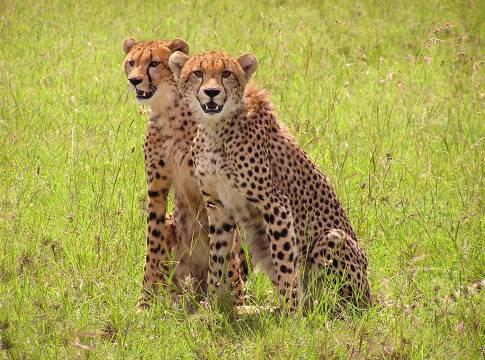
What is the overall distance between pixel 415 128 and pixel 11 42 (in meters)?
3.09

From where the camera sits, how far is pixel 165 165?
4617 mm

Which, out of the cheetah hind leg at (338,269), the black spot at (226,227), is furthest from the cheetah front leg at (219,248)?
the cheetah hind leg at (338,269)

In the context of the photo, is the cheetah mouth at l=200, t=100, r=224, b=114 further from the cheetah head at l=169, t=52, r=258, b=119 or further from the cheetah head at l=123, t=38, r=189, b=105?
the cheetah head at l=123, t=38, r=189, b=105

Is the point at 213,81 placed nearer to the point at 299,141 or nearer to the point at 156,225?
the point at 156,225

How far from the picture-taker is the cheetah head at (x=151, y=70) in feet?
14.8

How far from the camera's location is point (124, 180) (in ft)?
17.4

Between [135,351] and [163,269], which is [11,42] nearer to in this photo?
[163,269]

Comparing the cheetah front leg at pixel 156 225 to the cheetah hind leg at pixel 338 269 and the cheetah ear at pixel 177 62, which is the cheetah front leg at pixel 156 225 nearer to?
the cheetah ear at pixel 177 62

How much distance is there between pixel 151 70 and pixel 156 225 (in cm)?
69

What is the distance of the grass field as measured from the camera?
3.88 m

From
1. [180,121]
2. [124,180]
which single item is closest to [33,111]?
[124,180]

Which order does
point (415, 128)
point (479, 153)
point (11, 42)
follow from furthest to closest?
point (11, 42), point (415, 128), point (479, 153)

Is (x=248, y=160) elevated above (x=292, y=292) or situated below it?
above

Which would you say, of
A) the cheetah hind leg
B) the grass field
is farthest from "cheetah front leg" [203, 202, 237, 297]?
the cheetah hind leg
